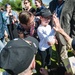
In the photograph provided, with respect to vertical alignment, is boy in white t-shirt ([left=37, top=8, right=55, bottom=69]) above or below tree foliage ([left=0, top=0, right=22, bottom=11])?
above

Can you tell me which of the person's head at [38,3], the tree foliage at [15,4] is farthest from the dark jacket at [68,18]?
the tree foliage at [15,4]

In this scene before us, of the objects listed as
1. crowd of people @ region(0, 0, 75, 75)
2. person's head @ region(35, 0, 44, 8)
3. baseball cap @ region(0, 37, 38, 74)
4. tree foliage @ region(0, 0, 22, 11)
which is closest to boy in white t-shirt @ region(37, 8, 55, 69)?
crowd of people @ region(0, 0, 75, 75)

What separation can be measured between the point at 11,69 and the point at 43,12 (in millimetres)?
2821

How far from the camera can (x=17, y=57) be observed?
1771 millimetres

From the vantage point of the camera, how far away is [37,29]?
4539 mm

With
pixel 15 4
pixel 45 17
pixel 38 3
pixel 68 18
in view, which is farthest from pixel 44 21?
pixel 15 4

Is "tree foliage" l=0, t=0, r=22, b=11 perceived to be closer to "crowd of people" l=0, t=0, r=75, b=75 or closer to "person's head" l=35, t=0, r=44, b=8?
"person's head" l=35, t=0, r=44, b=8

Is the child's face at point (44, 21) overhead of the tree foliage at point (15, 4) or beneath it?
overhead

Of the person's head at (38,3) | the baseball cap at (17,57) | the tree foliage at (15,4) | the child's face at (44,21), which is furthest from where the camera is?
the tree foliage at (15,4)

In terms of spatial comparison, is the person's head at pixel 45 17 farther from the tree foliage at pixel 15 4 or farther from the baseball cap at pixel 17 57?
the tree foliage at pixel 15 4

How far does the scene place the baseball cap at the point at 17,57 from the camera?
1761mm

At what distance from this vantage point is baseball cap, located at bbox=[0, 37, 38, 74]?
5.78 ft

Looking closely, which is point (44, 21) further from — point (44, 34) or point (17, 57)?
point (17, 57)

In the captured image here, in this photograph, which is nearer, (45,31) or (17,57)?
(17,57)
